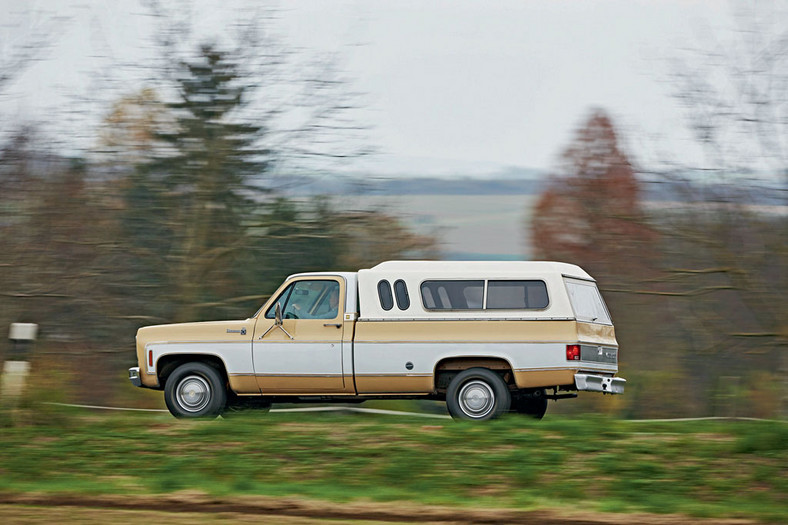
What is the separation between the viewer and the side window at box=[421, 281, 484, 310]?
12156 millimetres

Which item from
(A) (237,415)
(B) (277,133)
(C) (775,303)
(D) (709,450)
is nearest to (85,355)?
(B) (277,133)

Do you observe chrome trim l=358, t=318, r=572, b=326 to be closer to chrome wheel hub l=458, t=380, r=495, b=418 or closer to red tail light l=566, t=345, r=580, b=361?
red tail light l=566, t=345, r=580, b=361

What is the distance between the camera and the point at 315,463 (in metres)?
10.1

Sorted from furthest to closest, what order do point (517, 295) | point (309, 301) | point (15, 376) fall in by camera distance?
point (309, 301)
point (517, 295)
point (15, 376)

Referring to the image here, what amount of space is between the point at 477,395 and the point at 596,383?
1.40 metres

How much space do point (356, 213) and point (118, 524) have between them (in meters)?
13.3

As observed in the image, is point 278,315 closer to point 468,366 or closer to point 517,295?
point 468,366

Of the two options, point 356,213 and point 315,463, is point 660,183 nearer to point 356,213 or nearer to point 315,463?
point 356,213

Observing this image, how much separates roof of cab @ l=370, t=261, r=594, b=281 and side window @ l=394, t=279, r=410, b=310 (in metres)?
0.17

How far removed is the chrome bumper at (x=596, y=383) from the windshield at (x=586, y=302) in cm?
72

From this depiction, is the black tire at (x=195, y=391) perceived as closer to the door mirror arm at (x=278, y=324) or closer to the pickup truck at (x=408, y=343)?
the pickup truck at (x=408, y=343)

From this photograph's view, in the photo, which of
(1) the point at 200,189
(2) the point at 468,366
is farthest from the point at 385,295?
(1) the point at 200,189

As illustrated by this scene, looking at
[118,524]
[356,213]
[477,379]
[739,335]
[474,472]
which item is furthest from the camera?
[356,213]

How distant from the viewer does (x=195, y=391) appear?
12578mm
